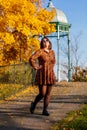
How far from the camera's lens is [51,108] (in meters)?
11.6

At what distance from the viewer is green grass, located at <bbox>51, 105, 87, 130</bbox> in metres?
8.34

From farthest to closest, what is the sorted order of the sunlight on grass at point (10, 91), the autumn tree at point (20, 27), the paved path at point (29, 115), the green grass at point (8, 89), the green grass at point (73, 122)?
1. the autumn tree at point (20, 27)
2. the green grass at point (8, 89)
3. the sunlight on grass at point (10, 91)
4. the paved path at point (29, 115)
5. the green grass at point (73, 122)

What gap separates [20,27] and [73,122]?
14.9 meters

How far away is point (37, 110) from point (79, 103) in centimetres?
213

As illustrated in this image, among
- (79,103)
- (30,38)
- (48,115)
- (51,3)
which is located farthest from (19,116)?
(51,3)

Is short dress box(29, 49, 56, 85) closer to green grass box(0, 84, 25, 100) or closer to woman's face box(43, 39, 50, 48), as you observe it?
woman's face box(43, 39, 50, 48)

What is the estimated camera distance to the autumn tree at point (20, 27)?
22.9m

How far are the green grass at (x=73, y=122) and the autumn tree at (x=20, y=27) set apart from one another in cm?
1280

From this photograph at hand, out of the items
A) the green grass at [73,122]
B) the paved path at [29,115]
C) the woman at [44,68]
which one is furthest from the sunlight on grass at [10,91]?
the green grass at [73,122]

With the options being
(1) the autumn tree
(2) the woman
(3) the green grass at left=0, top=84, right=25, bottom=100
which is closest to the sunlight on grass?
(3) the green grass at left=0, top=84, right=25, bottom=100

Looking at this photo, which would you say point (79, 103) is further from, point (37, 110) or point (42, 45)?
point (42, 45)

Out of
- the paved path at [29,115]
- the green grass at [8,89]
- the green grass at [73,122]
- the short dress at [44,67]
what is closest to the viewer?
the green grass at [73,122]

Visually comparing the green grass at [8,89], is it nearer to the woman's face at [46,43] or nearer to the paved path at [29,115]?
the paved path at [29,115]

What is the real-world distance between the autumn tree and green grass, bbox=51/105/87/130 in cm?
1280
